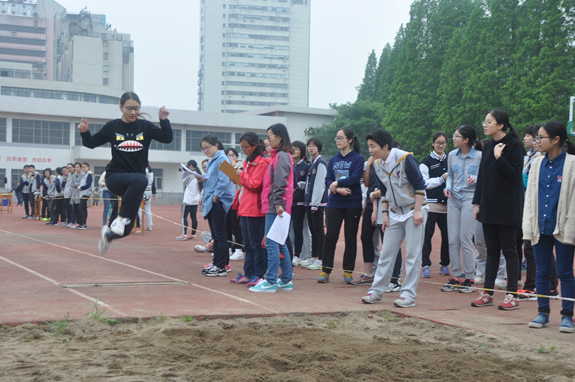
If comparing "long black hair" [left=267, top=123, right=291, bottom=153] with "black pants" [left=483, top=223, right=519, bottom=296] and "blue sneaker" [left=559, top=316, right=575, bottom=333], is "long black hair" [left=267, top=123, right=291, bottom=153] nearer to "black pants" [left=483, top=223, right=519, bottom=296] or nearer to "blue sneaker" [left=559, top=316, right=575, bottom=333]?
"black pants" [left=483, top=223, right=519, bottom=296]

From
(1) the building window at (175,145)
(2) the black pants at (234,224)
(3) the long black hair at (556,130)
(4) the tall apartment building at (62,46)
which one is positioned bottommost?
(2) the black pants at (234,224)

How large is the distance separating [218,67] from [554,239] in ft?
→ 488

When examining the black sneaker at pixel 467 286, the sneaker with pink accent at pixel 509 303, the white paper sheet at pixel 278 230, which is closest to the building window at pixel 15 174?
the white paper sheet at pixel 278 230

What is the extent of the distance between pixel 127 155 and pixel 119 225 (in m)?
0.82

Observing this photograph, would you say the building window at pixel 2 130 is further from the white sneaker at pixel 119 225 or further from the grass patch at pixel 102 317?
the grass patch at pixel 102 317

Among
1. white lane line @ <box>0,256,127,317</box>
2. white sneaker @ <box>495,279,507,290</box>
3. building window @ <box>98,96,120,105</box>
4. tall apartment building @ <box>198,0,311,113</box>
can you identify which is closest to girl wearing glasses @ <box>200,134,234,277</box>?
white lane line @ <box>0,256,127,317</box>

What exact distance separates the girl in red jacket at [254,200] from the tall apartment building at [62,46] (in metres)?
86.8

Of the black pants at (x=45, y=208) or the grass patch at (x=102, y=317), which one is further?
the black pants at (x=45, y=208)

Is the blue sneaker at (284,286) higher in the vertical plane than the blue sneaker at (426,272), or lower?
higher

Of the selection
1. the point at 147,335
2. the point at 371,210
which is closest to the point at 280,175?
the point at 371,210

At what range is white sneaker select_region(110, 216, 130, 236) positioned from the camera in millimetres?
6306

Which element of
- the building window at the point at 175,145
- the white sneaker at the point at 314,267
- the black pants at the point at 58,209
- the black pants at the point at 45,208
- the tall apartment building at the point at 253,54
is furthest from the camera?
the tall apartment building at the point at 253,54

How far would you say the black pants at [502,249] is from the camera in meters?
6.23

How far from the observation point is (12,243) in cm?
1270
